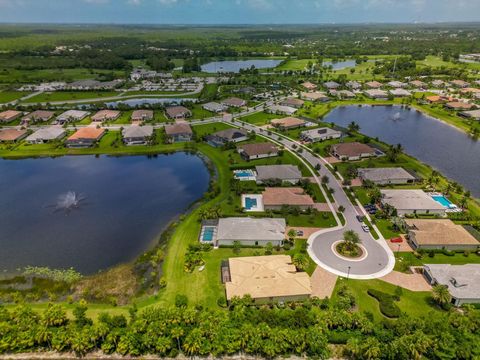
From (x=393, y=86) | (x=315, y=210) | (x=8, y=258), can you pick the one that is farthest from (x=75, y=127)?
(x=393, y=86)

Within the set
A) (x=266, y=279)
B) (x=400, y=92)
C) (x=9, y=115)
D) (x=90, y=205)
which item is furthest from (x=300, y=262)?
(x=400, y=92)

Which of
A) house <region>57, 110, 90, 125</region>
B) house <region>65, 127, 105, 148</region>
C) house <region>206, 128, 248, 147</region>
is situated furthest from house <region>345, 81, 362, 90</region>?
house <region>57, 110, 90, 125</region>

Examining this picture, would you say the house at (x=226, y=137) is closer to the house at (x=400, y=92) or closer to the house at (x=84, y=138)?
the house at (x=84, y=138)

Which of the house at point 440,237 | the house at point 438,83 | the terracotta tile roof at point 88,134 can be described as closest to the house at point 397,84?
the house at point 438,83

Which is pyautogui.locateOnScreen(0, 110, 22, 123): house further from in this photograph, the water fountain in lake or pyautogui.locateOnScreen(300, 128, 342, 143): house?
pyautogui.locateOnScreen(300, 128, 342, 143): house

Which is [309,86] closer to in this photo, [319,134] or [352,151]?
[319,134]

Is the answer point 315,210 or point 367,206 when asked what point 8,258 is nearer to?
point 315,210
